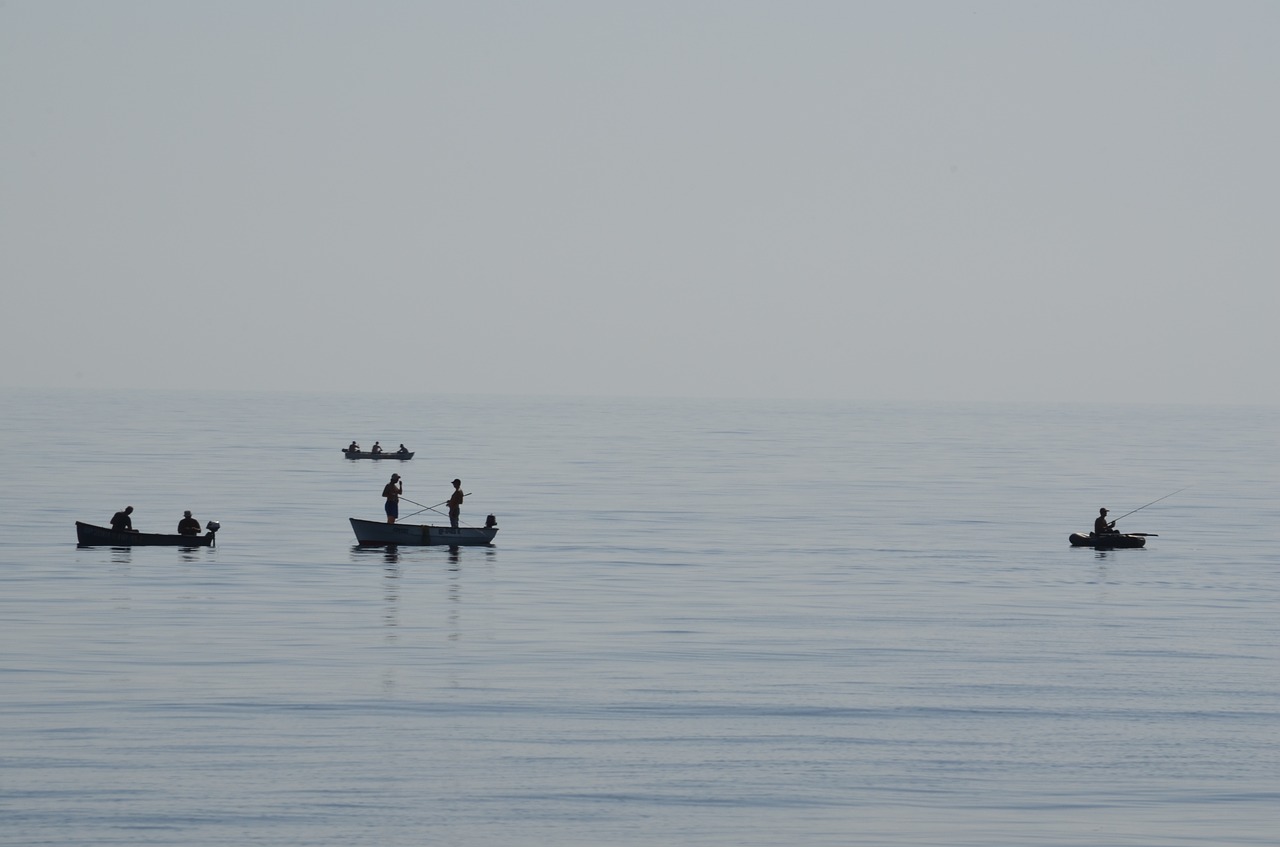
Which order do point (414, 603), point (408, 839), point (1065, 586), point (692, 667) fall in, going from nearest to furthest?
1. point (408, 839)
2. point (692, 667)
3. point (414, 603)
4. point (1065, 586)

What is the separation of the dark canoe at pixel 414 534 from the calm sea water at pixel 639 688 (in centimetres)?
50

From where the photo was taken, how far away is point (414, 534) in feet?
199

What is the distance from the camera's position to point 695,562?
58.1 m

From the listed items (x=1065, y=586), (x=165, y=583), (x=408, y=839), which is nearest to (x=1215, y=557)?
(x=1065, y=586)

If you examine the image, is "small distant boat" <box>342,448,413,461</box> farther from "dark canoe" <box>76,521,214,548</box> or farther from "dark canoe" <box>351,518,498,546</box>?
"dark canoe" <box>76,521,214,548</box>

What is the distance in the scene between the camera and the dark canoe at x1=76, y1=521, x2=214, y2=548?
5750 cm

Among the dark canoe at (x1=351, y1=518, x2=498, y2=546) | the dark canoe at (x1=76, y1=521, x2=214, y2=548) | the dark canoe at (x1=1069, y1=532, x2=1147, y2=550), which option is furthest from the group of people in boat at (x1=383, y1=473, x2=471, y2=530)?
the dark canoe at (x1=1069, y1=532, x2=1147, y2=550)

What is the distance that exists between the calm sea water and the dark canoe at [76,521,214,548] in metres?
0.56

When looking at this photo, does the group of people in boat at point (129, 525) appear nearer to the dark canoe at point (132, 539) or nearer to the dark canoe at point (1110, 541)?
the dark canoe at point (132, 539)

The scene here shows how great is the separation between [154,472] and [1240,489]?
74.5 metres

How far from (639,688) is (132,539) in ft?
103

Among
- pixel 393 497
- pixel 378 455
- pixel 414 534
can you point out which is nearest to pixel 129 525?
pixel 393 497

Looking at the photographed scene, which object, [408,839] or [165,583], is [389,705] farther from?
[165,583]

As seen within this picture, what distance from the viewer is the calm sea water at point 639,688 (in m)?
22.7
